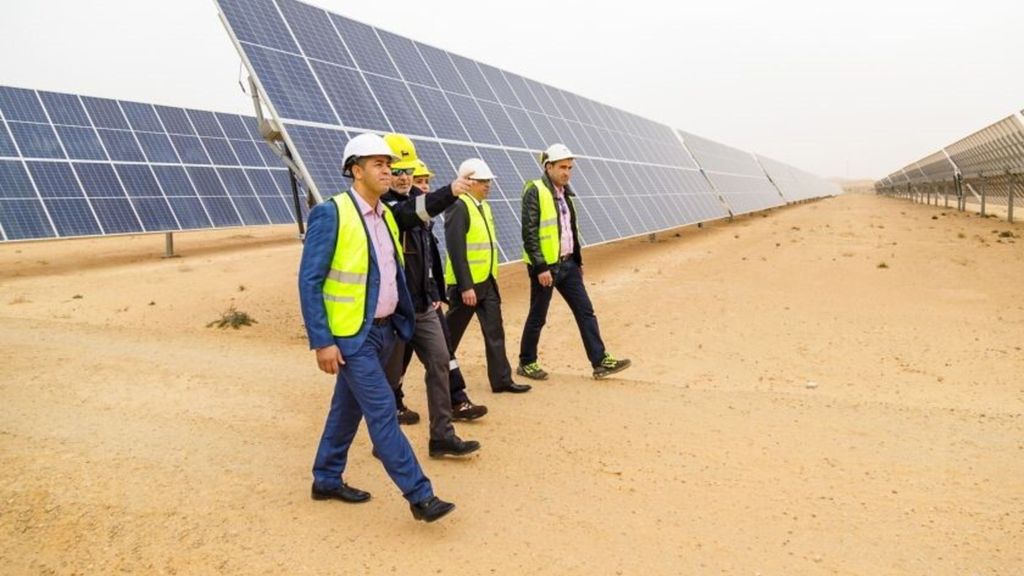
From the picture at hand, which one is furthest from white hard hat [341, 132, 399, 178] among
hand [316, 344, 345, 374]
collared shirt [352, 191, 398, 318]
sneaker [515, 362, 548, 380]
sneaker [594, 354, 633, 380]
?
sneaker [594, 354, 633, 380]

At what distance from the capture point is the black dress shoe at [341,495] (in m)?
3.60

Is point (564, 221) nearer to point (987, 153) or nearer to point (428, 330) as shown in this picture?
point (428, 330)

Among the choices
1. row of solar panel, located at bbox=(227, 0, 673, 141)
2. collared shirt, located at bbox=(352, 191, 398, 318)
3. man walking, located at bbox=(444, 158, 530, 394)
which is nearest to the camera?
collared shirt, located at bbox=(352, 191, 398, 318)

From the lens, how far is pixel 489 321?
18.4 feet

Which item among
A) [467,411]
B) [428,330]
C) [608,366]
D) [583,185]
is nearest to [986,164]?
[583,185]

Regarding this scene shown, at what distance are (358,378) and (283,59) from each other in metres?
6.78

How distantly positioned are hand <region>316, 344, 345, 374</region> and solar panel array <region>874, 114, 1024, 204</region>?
997 inches

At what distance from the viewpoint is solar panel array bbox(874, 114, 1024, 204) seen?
23.1 meters

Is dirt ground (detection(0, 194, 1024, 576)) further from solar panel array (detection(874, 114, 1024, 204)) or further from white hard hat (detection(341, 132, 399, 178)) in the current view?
solar panel array (detection(874, 114, 1024, 204))

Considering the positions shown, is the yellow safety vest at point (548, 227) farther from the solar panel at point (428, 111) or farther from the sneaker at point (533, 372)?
the solar panel at point (428, 111)

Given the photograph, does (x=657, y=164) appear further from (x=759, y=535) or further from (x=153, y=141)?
(x=759, y=535)

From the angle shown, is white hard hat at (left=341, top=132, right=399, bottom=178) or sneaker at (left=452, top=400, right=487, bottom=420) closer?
white hard hat at (left=341, top=132, right=399, bottom=178)

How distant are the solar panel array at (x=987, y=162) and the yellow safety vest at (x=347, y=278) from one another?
82.5ft

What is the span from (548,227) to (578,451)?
87.7 inches
